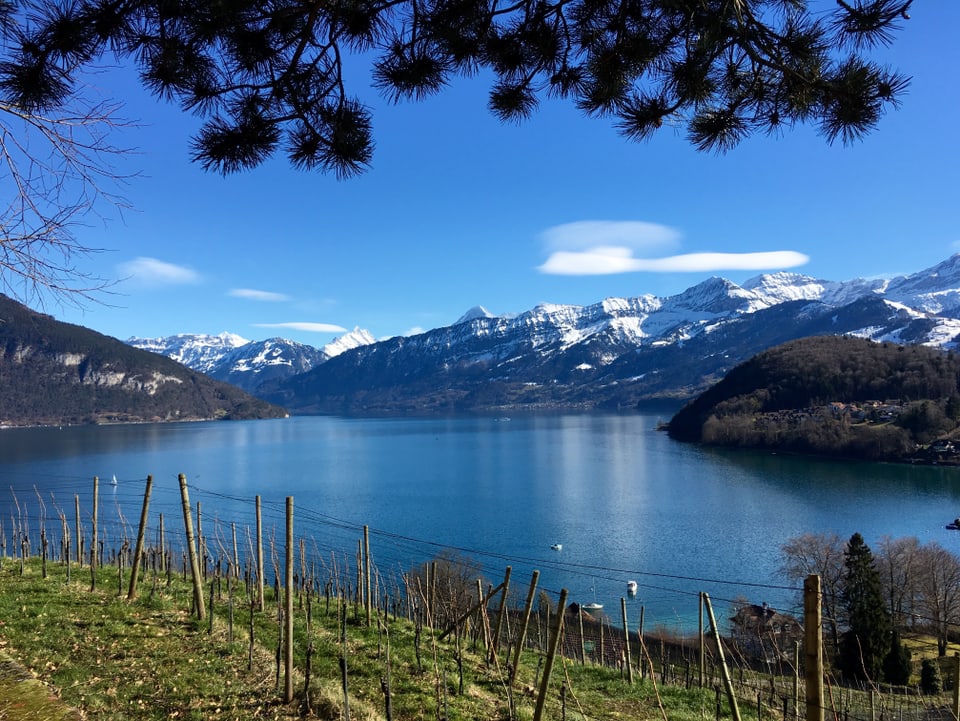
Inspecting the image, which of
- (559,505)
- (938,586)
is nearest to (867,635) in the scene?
(938,586)

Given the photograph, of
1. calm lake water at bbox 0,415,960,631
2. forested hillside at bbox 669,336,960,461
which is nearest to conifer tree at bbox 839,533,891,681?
calm lake water at bbox 0,415,960,631

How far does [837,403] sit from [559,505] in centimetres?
8441

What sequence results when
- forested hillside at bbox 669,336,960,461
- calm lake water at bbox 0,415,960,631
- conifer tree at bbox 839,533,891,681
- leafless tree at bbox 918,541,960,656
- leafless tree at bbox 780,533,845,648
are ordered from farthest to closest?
1. forested hillside at bbox 669,336,960,461
2. calm lake water at bbox 0,415,960,631
3. leafless tree at bbox 780,533,845,648
4. leafless tree at bbox 918,541,960,656
5. conifer tree at bbox 839,533,891,681

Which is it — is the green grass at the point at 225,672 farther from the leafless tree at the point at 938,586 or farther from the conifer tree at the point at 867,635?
the leafless tree at the point at 938,586

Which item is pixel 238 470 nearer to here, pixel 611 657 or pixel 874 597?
pixel 611 657

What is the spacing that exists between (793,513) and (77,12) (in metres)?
56.0

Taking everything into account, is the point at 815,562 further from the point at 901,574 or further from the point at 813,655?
the point at 813,655

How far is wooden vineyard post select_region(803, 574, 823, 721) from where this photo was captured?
161 inches

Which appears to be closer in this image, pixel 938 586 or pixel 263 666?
pixel 263 666

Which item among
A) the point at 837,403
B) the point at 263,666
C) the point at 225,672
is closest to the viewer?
the point at 225,672

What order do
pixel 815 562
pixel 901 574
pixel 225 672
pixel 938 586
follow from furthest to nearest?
1. pixel 815 562
2. pixel 901 574
3. pixel 938 586
4. pixel 225 672

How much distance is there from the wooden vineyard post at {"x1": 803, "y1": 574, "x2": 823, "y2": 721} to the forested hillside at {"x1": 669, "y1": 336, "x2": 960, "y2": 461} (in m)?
91.2

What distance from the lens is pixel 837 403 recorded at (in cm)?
11344

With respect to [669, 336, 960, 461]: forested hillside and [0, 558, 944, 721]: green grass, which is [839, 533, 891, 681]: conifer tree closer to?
[0, 558, 944, 721]: green grass
